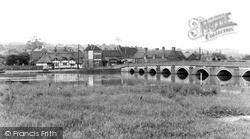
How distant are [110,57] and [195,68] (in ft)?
149

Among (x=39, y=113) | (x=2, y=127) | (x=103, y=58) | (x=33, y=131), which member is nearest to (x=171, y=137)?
(x=33, y=131)

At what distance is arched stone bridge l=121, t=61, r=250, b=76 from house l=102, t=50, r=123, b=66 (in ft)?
55.7

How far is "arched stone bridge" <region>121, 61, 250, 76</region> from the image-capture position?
2069 inches

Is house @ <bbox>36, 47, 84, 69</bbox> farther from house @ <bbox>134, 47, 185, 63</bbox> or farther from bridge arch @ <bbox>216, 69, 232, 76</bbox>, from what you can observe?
bridge arch @ <bbox>216, 69, 232, 76</bbox>

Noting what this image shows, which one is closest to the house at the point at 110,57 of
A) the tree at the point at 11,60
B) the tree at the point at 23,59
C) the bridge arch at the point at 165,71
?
the tree at the point at 23,59

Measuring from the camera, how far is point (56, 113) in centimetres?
1286

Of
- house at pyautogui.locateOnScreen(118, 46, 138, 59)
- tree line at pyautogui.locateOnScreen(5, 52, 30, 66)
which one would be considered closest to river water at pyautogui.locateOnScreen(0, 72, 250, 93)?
tree line at pyautogui.locateOnScreen(5, 52, 30, 66)

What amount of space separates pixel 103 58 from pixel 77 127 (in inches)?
3608

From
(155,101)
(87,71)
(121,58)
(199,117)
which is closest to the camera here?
(199,117)

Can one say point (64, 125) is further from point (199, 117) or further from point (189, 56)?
point (189, 56)

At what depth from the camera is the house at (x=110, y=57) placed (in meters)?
102

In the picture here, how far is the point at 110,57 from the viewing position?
341 feet

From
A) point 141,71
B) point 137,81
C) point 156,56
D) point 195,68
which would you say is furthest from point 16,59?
point 137,81

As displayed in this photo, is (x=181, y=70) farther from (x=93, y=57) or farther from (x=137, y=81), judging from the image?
(x=93, y=57)
